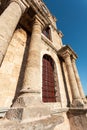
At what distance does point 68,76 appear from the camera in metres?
6.54

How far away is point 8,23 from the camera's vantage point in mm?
2588

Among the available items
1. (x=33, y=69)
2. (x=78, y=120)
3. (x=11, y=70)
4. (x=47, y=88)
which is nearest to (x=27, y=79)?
(x=33, y=69)

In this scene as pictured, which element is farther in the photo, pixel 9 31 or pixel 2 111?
pixel 9 31

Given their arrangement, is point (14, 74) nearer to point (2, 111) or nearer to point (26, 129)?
point (2, 111)

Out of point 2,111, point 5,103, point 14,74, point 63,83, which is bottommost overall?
point 2,111

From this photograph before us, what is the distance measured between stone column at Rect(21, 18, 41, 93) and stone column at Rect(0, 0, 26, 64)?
94cm

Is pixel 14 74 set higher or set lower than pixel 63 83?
lower

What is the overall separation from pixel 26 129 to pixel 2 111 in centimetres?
124

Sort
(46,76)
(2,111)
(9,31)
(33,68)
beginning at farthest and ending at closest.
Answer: (46,76)
(33,68)
(9,31)
(2,111)

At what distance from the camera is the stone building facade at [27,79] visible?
1737mm

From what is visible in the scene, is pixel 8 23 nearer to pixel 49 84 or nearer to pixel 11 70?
pixel 11 70

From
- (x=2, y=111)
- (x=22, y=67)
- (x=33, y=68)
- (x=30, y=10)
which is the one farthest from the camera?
(x=30, y=10)

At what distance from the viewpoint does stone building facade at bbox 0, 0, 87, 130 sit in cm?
174

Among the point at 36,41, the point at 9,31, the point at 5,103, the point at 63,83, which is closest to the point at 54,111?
the point at 5,103
